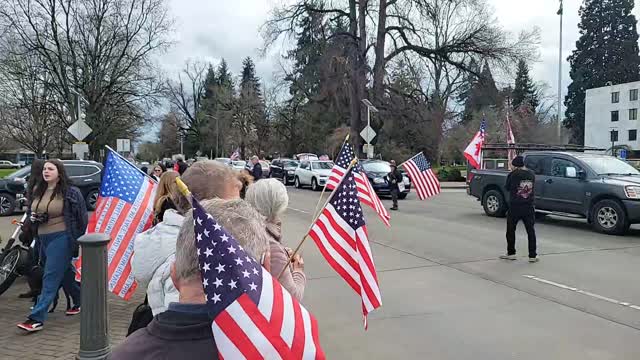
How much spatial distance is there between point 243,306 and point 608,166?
13123 millimetres

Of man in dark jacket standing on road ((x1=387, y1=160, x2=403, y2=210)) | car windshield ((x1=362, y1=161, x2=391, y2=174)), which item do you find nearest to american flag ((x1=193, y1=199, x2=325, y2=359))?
man in dark jacket standing on road ((x1=387, y1=160, x2=403, y2=210))

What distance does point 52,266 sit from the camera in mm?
5238

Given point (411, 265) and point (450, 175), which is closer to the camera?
point (411, 265)

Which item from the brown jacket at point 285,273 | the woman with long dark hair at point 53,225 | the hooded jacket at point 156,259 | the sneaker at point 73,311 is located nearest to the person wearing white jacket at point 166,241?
the hooded jacket at point 156,259

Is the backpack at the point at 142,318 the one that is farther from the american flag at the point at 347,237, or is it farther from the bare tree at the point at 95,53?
the bare tree at the point at 95,53

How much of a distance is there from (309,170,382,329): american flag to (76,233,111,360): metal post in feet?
5.03

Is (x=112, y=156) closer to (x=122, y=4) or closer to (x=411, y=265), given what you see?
(x=411, y=265)

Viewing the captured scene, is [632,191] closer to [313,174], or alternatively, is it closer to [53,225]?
[53,225]

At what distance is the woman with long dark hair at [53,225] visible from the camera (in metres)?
5.20

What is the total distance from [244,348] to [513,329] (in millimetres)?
4191

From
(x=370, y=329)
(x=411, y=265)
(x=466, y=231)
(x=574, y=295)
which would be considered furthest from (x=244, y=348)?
(x=466, y=231)

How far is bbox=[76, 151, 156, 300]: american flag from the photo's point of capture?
5.21 meters

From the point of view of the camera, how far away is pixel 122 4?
113ft

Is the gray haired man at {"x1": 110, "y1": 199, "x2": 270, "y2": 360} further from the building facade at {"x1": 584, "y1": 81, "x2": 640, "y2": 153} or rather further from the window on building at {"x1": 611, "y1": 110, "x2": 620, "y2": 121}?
the window on building at {"x1": 611, "y1": 110, "x2": 620, "y2": 121}
